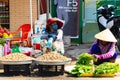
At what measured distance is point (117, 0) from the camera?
15.8 meters

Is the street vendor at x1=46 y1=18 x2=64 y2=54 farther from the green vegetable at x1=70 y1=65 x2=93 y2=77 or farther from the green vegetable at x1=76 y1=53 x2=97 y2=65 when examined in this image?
the green vegetable at x1=70 y1=65 x2=93 y2=77

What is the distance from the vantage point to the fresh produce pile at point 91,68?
9656mm

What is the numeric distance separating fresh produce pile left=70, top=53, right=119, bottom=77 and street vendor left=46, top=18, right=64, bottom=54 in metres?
1.33

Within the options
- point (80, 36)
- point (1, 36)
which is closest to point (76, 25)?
point (80, 36)

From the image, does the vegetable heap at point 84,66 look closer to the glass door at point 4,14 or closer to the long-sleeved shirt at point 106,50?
the long-sleeved shirt at point 106,50

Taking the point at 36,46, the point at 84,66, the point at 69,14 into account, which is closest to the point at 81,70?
the point at 84,66

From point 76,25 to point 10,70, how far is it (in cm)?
579

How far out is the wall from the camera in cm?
1463

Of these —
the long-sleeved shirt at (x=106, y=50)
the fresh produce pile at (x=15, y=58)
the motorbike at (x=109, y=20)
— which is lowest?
the fresh produce pile at (x=15, y=58)

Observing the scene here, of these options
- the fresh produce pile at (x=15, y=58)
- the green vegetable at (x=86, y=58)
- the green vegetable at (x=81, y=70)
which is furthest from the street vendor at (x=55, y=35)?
the green vegetable at (x=81, y=70)

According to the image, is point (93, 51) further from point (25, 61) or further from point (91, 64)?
point (25, 61)

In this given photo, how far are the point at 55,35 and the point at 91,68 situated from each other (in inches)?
73.9

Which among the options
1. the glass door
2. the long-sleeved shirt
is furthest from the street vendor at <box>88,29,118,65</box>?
the glass door

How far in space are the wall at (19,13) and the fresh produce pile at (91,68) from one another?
16.7 ft
